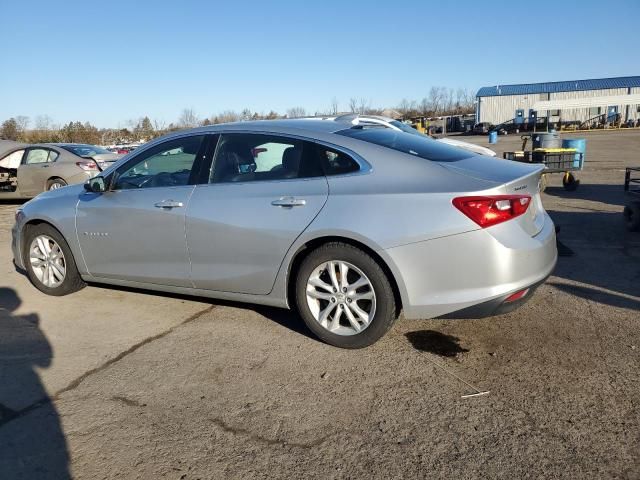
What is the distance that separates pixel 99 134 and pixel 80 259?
140 feet

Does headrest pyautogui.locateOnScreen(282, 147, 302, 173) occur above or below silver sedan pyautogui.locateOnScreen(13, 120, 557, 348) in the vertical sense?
above

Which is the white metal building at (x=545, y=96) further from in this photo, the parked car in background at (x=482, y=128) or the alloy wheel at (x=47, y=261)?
the alloy wheel at (x=47, y=261)

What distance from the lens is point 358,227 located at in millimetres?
3416

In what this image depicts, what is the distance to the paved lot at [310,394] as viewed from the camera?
2.49m

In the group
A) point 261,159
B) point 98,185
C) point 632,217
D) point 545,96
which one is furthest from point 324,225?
point 545,96

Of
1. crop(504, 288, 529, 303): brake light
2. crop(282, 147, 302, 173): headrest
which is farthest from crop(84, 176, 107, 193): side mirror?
crop(504, 288, 529, 303): brake light

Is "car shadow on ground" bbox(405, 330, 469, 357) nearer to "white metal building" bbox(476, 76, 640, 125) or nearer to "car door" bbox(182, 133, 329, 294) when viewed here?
"car door" bbox(182, 133, 329, 294)

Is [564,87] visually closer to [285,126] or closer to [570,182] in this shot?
[570,182]

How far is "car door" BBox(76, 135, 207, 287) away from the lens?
422 centimetres

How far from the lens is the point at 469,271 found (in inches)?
127

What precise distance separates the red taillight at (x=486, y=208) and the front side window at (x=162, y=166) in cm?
228

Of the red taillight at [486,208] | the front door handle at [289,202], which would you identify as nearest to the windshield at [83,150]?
the front door handle at [289,202]

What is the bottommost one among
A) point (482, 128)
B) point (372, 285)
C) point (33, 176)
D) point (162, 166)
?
point (482, 128)

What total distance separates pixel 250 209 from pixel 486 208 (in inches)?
66.9
